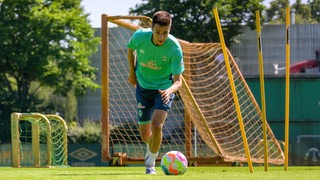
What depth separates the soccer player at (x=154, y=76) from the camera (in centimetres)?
1114

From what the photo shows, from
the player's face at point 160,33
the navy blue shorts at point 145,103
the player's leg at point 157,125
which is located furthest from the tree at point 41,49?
the player's face at point 160,33

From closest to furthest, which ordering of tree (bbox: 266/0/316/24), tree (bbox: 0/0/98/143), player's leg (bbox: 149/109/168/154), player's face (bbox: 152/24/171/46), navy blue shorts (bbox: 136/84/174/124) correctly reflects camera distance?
player's face (bbox: 152/24/171/46), player's leg (bbox: 149/109/168/154), navy blue shorts (bbox: 136/84/174/124), tree (bbox: 0/0/98/143), tree (bbox: 266/0/316/24)

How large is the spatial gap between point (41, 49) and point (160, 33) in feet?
135

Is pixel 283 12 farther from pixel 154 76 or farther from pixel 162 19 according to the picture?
pixel 162 19

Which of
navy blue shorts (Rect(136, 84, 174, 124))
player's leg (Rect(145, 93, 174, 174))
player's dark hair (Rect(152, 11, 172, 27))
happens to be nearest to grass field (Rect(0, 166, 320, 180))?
player's leg (Rect(145, 93, 174, 174))

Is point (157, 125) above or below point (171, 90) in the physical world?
below

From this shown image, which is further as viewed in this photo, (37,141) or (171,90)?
(37,141)

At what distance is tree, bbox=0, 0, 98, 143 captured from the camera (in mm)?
51531

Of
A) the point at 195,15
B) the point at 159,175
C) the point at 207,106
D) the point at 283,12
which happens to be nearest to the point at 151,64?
the point at 159,175

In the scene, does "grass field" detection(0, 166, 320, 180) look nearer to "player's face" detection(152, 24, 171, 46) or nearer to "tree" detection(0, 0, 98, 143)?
"player's face" detection(152, 24, 171, 46)

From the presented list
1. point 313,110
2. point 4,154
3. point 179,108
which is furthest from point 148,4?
point 179,108

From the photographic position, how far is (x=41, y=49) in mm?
51625

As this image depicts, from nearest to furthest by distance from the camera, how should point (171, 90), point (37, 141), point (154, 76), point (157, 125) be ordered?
point (171, 90), point (157, 125), point (154, 76), point (37, 141)

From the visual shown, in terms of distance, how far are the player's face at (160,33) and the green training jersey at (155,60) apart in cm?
15
